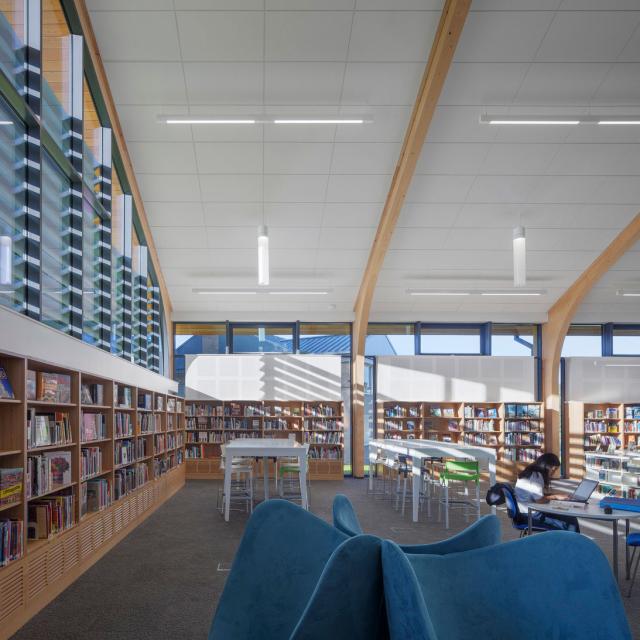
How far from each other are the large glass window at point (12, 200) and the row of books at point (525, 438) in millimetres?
10055

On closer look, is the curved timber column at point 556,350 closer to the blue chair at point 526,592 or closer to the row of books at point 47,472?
the row of books at point 47,472

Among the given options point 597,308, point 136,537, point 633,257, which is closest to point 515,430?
point 597,308

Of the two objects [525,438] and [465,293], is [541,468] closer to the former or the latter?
[465,293]

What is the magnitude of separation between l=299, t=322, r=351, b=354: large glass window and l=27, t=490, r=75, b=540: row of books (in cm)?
818

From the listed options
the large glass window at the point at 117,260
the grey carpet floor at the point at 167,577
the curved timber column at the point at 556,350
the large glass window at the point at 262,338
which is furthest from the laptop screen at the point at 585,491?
the large glass window at the point at 262,338

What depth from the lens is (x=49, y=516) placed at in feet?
16.0

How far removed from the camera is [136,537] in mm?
7008

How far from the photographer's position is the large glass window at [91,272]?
7.45 m

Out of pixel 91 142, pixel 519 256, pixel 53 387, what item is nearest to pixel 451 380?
pixel 519 256

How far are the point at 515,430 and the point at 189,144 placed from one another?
8.35 metres

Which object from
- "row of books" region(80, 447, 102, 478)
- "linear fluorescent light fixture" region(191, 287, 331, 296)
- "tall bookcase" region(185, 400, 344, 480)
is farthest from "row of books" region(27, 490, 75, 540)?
"tall bookcase" region(185, 400, 344, 480)

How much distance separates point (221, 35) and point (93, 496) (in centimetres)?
461

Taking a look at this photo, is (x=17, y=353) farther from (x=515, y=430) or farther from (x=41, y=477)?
(x=515, y=430)

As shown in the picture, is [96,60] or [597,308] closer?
[96,60]
